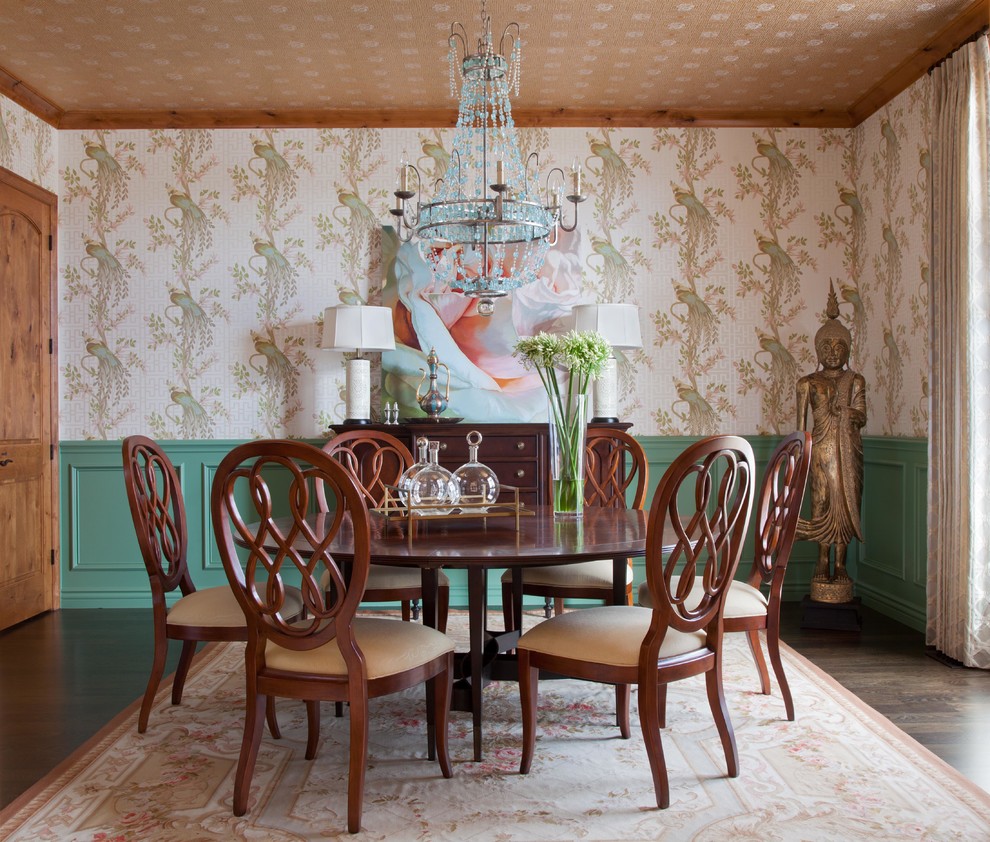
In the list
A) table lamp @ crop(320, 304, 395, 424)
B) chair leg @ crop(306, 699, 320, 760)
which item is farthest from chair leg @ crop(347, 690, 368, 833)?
table lamp @ crop(320, 304, 395, 424)

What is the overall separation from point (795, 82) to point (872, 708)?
3.24 meters

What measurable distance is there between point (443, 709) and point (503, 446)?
222 centimetres

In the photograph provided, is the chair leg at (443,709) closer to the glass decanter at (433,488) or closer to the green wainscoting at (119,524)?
the glass decanter at (433,488)

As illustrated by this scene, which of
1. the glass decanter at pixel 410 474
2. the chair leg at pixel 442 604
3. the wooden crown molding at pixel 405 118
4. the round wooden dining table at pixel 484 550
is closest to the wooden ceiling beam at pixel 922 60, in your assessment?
the wooden crown molding at pixel 405 118

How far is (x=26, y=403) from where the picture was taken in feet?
15.8

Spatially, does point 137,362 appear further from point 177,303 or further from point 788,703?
point 788,703

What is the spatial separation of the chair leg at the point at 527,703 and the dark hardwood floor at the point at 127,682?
132cm

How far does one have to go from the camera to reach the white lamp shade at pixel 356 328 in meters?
4.67

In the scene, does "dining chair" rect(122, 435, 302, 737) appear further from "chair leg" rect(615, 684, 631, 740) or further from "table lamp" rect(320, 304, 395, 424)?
"table lamp" rect(320, 304, 395, 424)

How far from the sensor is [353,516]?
2.22m

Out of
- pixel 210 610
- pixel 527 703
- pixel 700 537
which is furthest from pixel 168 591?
pixel 700 537

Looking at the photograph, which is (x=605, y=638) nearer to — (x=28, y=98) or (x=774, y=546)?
(x=774, y=546)

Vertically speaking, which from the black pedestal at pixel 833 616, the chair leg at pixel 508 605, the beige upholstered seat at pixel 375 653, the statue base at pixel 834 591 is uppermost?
the beige upholstered seat at pixel 375 653

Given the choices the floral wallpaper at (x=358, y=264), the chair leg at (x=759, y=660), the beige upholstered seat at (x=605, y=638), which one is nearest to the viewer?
the beige upholstered seat at (x=605, y=638)
